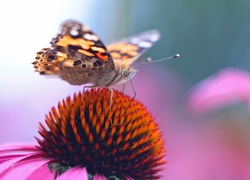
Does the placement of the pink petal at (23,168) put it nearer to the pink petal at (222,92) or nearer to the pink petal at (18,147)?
the pink petal at (18,147)

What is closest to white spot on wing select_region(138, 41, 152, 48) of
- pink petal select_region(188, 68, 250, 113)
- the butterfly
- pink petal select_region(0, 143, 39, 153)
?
the butterfly

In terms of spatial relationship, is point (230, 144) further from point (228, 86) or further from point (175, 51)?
point (175, 51)

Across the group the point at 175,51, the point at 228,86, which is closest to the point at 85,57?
the point at 228,86

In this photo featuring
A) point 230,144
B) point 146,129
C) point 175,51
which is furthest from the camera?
point 175,51

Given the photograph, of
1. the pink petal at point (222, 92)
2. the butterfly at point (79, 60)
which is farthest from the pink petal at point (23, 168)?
the pink petal at point (222, 92)

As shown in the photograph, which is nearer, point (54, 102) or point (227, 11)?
point (54, 102)

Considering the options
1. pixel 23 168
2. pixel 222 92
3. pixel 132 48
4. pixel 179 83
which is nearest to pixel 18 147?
A: pixel 23 168

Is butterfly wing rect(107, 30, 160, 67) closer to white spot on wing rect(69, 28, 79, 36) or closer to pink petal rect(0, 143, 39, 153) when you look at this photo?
white spot on wing rect(69, 28, 79, 36)

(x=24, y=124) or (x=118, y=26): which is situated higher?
(x=118, y=26)
